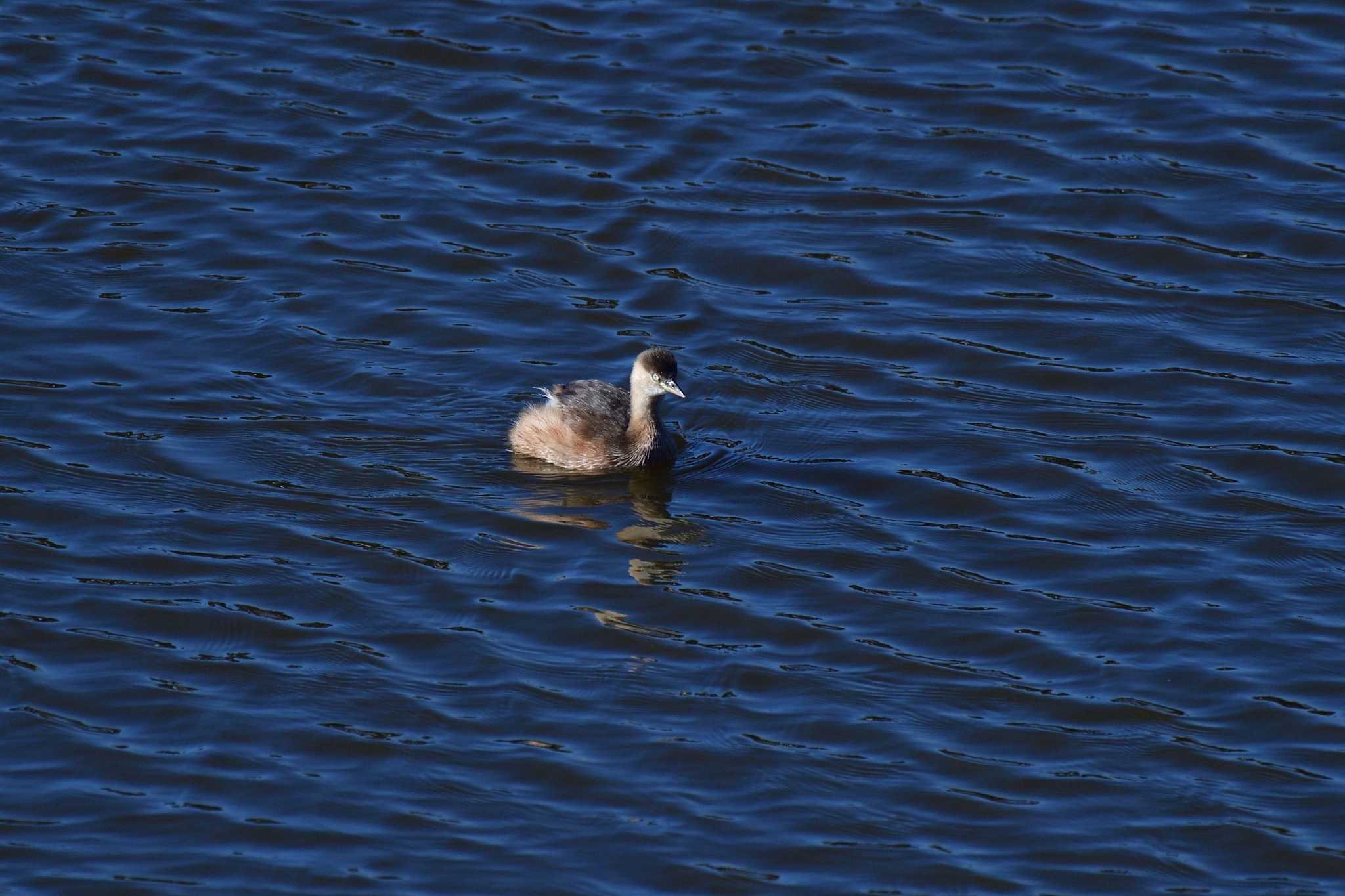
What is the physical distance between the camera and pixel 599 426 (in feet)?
34.4

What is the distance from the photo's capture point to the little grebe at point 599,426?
10469 millimetres

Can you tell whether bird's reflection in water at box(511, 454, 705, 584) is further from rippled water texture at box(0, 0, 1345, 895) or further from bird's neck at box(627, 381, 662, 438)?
bird's neck at box(627, 381, 662, 438)

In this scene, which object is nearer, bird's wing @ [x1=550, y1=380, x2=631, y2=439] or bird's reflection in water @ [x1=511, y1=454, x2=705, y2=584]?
bird's reflection in water @ [x1=511, y1=454, x2=705, y2=584]

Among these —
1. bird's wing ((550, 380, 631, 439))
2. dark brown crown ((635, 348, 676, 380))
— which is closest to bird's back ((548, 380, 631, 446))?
bird's wing ((550, 380, 631, 439))

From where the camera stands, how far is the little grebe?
34.3ft

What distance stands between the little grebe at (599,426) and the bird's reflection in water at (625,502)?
63mm

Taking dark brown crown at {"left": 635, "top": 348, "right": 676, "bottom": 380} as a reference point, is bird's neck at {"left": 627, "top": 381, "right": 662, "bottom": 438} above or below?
below

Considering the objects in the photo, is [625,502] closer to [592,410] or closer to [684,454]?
[592,410]

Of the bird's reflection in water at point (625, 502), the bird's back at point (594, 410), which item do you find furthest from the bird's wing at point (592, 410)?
the bird's reflection in water at point (625, 502)

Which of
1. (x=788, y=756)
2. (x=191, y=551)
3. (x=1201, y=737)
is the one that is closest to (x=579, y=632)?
(x=788, y=756)

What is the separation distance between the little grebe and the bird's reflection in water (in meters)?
0.06

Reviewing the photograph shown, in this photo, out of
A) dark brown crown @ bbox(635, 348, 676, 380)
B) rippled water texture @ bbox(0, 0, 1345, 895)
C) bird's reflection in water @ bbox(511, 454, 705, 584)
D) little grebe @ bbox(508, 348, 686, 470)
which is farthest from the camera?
little grebe @ bbox(508, 348, 686, 470)

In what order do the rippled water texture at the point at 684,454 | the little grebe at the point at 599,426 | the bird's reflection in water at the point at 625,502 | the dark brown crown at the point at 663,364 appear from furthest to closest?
the little grebe at the point at 599,426 < the dark brown crown at the point at 663,364 < the bird's reflection in water at the point at 625,502 < the rippled water texture at the point at 684,454

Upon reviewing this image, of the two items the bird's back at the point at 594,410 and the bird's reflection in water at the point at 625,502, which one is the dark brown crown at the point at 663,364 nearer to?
the bird's back at the point at 594,410
